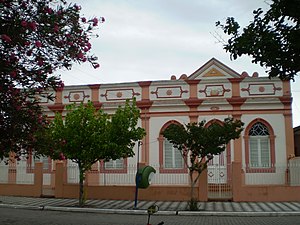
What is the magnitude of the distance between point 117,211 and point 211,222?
4.25 metres

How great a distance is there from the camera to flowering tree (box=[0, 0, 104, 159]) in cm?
709

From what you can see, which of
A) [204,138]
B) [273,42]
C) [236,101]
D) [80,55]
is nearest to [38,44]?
[80,55]

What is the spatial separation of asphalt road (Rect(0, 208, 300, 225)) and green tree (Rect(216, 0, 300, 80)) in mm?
7159

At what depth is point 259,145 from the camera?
2225 cm

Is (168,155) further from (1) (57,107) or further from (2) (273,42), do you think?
(2) (273,42)

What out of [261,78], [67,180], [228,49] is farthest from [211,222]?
[261,78]

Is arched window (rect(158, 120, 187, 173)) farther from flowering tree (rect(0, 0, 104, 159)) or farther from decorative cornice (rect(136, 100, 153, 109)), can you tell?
flowering tree (rect(0, 0, 104, 159))

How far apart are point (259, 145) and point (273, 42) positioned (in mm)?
16255

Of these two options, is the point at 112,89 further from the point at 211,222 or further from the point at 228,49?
the point at 228,49

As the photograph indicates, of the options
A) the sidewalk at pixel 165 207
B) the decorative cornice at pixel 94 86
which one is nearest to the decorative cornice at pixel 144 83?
the decorative cornice at pixel 94 86

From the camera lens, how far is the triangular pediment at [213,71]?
917 inches

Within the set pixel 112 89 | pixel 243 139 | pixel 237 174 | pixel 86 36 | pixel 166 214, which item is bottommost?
pixel 166 214

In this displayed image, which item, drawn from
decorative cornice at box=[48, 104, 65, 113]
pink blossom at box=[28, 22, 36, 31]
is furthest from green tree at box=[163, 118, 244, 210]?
decorative cornice at box=[48, 104, 65, 113]

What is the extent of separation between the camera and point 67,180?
20.7 metres
